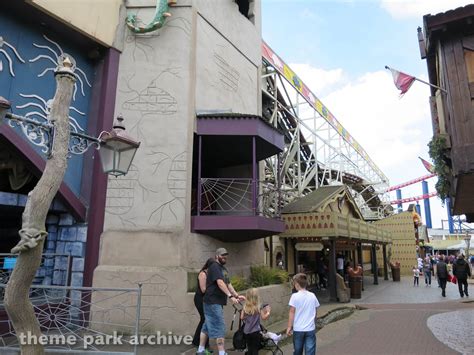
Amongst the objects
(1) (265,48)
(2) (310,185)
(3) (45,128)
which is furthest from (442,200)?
(2) (310,185)

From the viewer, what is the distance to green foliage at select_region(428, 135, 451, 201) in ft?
26.7

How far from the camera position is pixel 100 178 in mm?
8648

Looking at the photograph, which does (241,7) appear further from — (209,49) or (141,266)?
(141,266)

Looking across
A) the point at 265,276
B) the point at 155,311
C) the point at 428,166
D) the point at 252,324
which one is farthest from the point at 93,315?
the point at 428,166

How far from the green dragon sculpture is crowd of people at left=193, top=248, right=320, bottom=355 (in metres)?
5.84

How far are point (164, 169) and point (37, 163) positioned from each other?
8.45 feet

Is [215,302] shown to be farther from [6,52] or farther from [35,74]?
[6,52]

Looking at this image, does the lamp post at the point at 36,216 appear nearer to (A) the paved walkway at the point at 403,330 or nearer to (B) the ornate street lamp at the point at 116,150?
(B) the ornate street lamp at the point at 116,150

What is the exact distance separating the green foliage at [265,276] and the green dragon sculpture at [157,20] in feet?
21.7

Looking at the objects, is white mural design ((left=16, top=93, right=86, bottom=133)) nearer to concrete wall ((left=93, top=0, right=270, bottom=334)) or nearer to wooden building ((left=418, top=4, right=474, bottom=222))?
concrete wall ((left=93, top=0, right=270, bottom=334))

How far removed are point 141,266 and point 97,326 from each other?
146 centimetres

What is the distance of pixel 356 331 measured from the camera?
9.17 m

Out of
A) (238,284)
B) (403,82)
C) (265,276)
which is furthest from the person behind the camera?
(265,276)

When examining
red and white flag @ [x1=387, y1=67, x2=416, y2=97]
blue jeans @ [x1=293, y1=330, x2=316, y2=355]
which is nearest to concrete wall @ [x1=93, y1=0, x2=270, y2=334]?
blue jeans @ [x1=293, y1=330, x2=316, y2=355]
